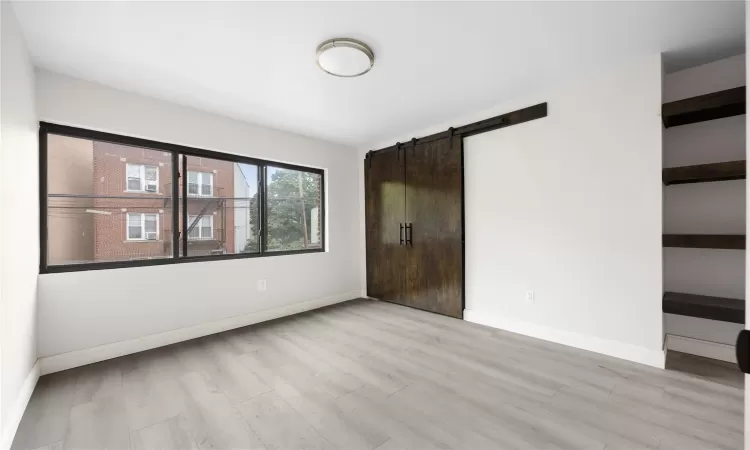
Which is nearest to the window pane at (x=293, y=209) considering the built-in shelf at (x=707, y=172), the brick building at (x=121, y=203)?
the brick building at (x=121, y=203)

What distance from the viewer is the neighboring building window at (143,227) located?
299 cm

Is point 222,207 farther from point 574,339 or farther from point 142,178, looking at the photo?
point 574,339

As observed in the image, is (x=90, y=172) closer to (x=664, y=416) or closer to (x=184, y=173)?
(x=184, y=173)

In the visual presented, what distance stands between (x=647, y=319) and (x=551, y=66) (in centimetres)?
220

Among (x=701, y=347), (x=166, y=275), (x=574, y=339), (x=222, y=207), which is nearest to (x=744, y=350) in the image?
(x=574, y=339)

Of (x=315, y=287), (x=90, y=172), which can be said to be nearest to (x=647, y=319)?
(x=315, y=287)

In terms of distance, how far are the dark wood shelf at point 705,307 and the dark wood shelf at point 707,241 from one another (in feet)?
1.37

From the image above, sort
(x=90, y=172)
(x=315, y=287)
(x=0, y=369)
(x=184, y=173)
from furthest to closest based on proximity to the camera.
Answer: (x=315, y=287), (x=184, y=173), (x=90, y=172), (x=0, y=369)

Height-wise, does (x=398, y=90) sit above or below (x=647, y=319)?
above

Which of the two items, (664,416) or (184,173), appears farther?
(184,173)

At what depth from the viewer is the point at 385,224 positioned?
454 centimetres

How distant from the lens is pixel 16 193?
Result: 190 centimetres

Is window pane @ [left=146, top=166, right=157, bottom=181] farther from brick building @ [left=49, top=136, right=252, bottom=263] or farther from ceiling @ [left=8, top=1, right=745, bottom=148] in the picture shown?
ceiling @ [left=8, top=1, right=745, bottom=148]

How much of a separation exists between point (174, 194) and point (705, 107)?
4595 mm
